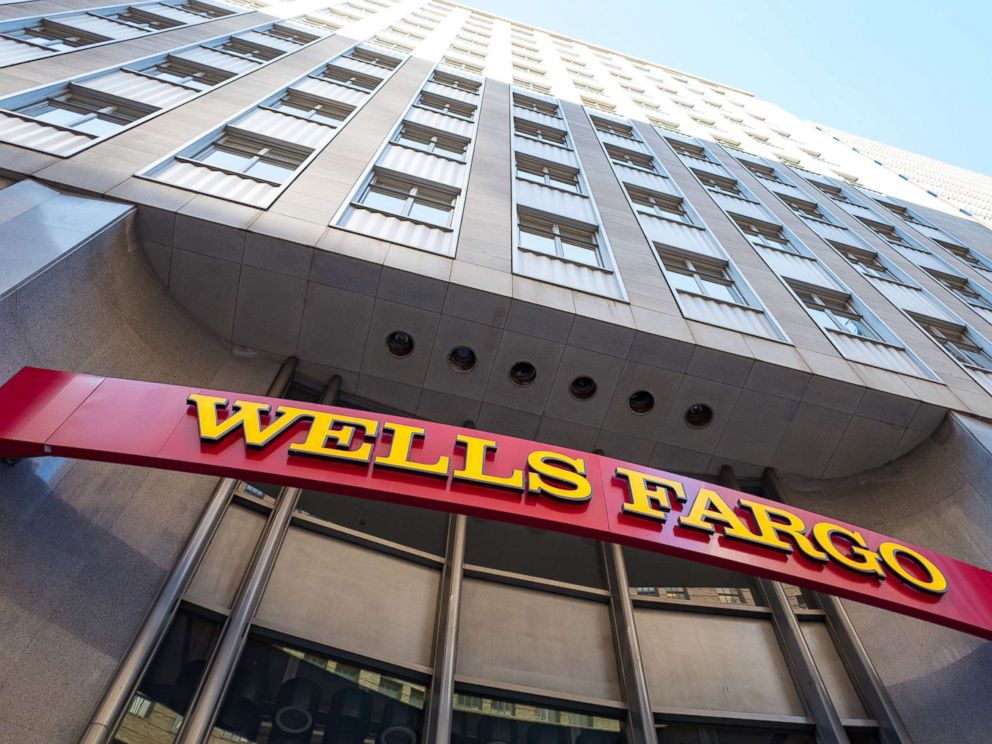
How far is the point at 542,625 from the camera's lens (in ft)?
27.8

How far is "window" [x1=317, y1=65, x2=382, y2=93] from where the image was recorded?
19.7 metres

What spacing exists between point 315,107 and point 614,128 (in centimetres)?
1389

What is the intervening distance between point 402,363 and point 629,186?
460 inches

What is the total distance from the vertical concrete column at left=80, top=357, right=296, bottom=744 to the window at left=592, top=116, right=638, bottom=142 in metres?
22.2

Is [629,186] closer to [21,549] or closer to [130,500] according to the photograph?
[130,500]

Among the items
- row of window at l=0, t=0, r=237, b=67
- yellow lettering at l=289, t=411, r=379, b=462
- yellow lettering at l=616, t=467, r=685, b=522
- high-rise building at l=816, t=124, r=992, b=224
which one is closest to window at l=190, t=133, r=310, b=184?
row of window at l=0, t=0, r=237, b=67

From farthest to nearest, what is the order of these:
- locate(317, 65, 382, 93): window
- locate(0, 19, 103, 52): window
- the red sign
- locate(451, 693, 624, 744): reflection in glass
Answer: locate(317, 65, 382, 93): window < locate(0, 19, 103, 52): window < locate(451, 693, 624, 744): reflection in glass < the red sign

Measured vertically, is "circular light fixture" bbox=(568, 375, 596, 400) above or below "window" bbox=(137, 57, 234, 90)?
below

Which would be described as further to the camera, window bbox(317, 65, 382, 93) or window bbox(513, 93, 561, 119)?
window bbox(513, 93, 561, 119)

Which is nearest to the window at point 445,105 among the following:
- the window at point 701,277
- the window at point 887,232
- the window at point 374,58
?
the window at point 374,58

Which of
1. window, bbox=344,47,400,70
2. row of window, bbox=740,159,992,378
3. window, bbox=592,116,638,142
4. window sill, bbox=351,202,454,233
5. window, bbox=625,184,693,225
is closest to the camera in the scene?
window sill, bbox=351,202,454,233

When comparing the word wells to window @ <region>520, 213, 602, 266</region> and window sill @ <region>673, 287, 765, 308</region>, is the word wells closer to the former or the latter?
window sill @ <region>673, 287, 765, 308</region>

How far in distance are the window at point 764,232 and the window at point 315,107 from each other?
1254 cm

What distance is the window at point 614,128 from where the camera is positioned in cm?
2484
